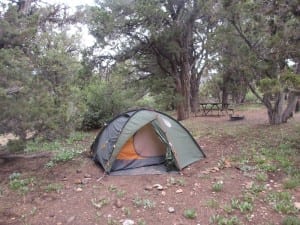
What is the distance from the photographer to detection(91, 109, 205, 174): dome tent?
6453 mm

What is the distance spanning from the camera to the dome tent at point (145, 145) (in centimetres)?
645

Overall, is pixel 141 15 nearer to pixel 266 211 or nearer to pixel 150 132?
pixel 150 132

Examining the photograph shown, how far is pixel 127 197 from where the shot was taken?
499cm

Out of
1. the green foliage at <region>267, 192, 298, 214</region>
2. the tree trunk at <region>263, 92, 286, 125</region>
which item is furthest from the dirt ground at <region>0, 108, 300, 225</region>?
the tree trunk at <region>263, 92, 286, 125</region>

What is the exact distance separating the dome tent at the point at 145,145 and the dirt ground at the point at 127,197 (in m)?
0.31

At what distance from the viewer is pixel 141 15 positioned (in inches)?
469

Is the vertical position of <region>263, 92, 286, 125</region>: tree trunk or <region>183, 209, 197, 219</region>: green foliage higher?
<region>263, 92, 286, 125</region>: tree trunk

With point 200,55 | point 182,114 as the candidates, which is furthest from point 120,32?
point 200,55

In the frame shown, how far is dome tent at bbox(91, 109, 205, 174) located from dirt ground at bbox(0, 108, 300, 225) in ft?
1.02

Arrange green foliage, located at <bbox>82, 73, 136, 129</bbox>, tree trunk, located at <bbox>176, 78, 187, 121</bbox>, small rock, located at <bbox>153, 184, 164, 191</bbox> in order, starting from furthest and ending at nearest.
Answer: tree trunk, located at <bbox>176, 78, 187, 121</bbox>
green foliage, located at <bbox>82, 73, 136, 129</bbox>
small rock, located at <bbox>153, 184, 164, 191</bbox>

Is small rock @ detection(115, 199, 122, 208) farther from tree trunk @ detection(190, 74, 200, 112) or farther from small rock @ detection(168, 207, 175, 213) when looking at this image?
tree trunk @ detection(190, 74, 200, 112)

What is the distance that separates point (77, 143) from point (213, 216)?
6588 mm

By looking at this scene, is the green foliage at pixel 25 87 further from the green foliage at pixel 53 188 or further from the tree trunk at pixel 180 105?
the tree trunk at pixel 180 105

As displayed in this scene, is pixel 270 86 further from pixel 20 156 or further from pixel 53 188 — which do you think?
pixel 20 156
